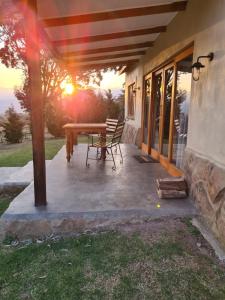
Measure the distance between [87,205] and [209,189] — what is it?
4.73ft

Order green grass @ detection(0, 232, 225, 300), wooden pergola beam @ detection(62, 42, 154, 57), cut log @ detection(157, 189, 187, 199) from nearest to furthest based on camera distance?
green grass @ detection(0, 232, 225, 300) → cut log @ detection(157, 189, 187, 199) → wooden pergola beam @ detection(62, 42, 154, 57)

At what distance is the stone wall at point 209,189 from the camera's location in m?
2.51

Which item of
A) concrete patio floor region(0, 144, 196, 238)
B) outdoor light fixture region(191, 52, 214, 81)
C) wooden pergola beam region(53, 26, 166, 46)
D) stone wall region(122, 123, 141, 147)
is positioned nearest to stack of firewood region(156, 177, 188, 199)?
concrete patio floor region(0, 144, 196, 238)

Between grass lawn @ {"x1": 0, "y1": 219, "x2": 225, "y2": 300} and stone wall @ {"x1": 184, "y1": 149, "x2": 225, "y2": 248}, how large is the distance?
0.23 meters

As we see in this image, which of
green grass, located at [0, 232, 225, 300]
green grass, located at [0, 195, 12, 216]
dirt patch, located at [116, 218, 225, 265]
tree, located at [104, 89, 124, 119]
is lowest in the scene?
green grass, located at [0, 195, 12, 216]

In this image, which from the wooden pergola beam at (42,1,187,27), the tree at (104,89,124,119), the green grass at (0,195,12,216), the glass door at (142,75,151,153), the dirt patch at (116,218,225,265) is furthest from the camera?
the tree at (104,89,124,119)

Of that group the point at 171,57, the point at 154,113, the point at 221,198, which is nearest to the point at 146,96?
the point at 154,113

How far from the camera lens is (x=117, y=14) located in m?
3.57

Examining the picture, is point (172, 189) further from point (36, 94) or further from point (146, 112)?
point (146, 112)

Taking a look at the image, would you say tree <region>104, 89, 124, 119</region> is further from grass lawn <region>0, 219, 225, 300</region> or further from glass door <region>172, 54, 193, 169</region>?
grass lawn <region>0, 219, 225, 300</region>

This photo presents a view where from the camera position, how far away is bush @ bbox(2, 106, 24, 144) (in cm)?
1269

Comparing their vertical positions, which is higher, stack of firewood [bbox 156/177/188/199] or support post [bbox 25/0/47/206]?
support post [bbox 25/0/47/206]

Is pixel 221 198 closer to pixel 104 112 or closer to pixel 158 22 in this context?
pixel 158 22

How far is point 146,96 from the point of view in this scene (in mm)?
6844
